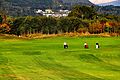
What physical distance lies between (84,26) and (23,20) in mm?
21259

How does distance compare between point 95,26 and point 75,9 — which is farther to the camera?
point 75,9

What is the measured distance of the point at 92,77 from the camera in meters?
22.5

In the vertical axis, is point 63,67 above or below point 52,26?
below

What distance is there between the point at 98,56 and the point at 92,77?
1297 cm

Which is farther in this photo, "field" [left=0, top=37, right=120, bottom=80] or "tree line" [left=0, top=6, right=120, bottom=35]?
"tree line" [left=0, top=6, right=120, bottom=35]

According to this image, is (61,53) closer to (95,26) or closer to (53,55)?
(53,55)

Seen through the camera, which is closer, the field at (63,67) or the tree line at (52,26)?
the field at (63,67)

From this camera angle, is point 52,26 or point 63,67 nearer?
point 63,67

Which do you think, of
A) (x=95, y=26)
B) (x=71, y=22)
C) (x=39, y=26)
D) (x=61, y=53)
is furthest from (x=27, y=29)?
(x=61, y=53)

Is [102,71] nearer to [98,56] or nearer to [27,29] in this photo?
[98,56]

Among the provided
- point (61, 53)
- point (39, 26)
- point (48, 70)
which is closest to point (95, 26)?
point (39, 26)

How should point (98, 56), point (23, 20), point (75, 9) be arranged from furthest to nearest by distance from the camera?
point (75, 9)
point (23, 20)
point (98, 56)

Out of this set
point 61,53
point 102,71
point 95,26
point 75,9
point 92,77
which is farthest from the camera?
point 75,9

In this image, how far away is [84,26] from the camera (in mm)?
113750
